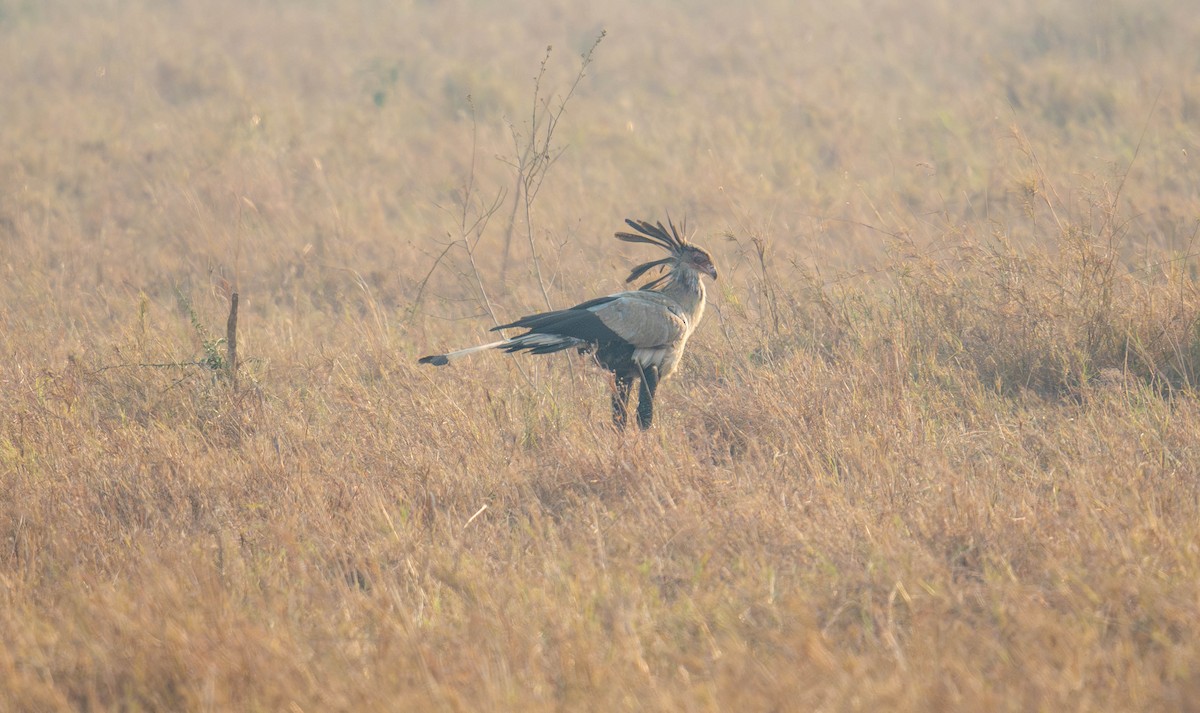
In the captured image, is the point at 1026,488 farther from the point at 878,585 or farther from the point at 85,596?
the point at 85,596

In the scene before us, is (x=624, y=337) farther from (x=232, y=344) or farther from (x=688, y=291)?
(x=232, y=344)

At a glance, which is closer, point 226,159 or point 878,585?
point 878,585

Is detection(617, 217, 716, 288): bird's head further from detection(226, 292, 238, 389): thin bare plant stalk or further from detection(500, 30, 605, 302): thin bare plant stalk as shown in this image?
detection(226, 292, 238, 389): thin bare plant stalk

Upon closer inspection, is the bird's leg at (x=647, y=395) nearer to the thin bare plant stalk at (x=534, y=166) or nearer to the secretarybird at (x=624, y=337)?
the secretarybird at (x=624, y=337)

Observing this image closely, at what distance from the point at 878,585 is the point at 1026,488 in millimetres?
979

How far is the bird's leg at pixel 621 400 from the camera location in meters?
4.94

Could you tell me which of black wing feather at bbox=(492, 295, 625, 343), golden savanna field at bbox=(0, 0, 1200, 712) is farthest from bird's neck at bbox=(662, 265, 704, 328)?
black wing feather at bbox=(492, 295, 625, 343)

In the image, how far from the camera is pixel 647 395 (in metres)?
5.19

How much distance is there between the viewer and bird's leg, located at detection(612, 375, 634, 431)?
16.2 ft

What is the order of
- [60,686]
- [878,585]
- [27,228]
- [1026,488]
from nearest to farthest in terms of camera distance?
1. [60,686]
2. [878,585]
3. [1026,488]
4. [27,228]

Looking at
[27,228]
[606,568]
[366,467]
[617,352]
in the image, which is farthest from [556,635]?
[27,228]

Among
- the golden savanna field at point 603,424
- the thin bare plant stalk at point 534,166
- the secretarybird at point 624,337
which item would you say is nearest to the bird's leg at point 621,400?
the secretarybird at point 624,337

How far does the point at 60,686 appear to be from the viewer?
291 cm

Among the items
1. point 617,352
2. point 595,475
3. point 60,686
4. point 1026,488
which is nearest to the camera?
point 60,686
